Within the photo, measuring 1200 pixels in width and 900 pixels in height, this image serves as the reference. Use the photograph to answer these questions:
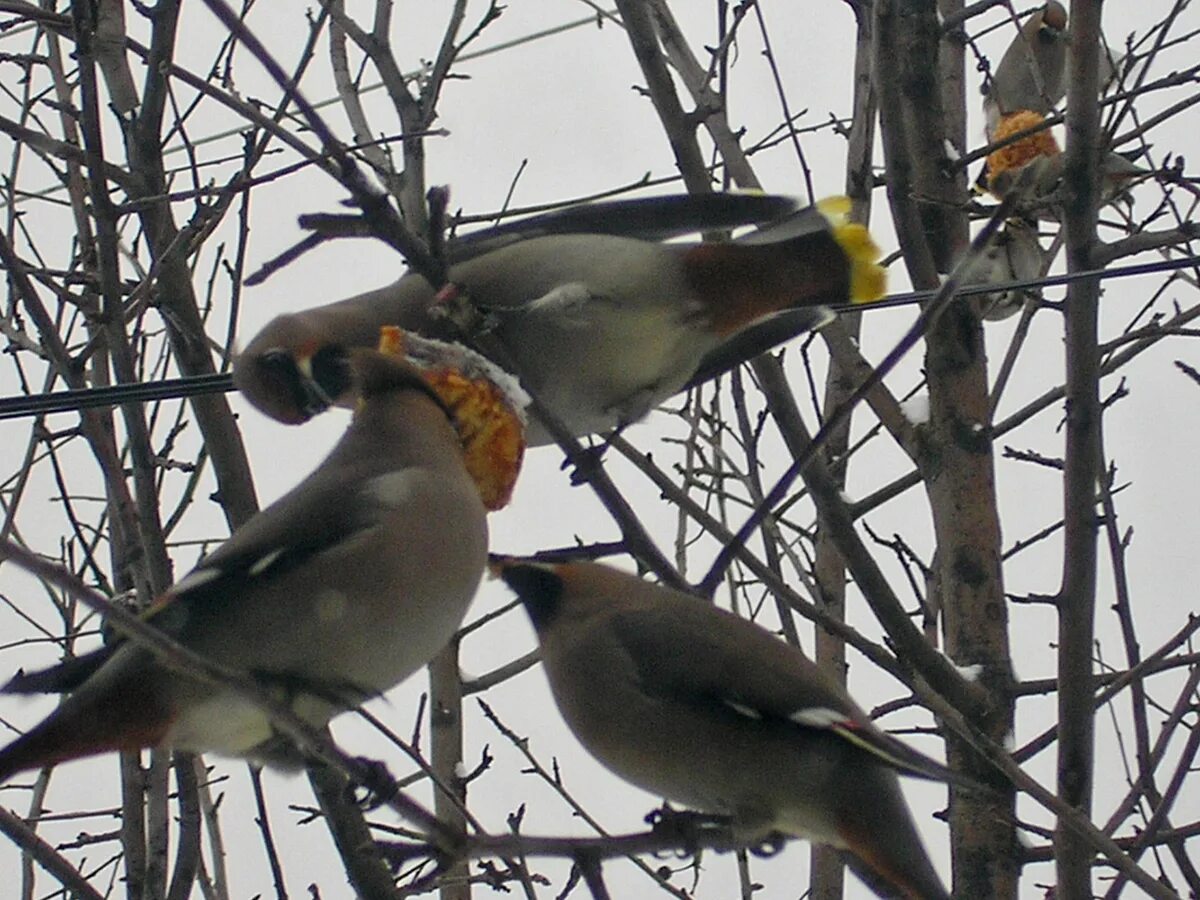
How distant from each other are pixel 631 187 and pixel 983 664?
1.58 meters

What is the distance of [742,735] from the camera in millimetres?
2541

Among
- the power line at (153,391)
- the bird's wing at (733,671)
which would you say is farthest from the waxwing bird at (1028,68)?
the bird's wing at (733,671)

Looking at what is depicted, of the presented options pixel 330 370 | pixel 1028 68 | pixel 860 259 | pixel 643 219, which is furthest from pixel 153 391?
pixel 1028 68

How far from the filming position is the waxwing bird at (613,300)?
3.44 metres

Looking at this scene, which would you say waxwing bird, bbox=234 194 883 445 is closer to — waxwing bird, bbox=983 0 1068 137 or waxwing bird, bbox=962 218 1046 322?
waxwing bird, bbox=962 218 1046 322

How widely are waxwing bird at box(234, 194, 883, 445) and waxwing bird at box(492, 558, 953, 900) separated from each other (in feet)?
2.89

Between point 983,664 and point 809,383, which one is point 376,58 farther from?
point 983,664

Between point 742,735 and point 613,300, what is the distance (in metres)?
1.25

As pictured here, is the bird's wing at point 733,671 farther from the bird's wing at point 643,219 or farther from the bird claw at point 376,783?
the bird's wing at point 643,219

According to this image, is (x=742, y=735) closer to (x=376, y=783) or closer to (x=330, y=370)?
(x=376, y=783)

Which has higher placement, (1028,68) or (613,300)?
(1028,68)

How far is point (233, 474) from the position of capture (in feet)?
10.3

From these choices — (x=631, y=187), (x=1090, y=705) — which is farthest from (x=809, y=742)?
(x=631, y=187)

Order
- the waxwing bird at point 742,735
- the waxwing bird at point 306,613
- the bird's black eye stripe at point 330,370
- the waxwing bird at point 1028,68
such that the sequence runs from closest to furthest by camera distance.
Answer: the waxwing bird at point 306,613 → the waxwing bird at point 742,735 → the bird's black eye stripe at point 330,370 → the waxwing bird at point 1028,68
